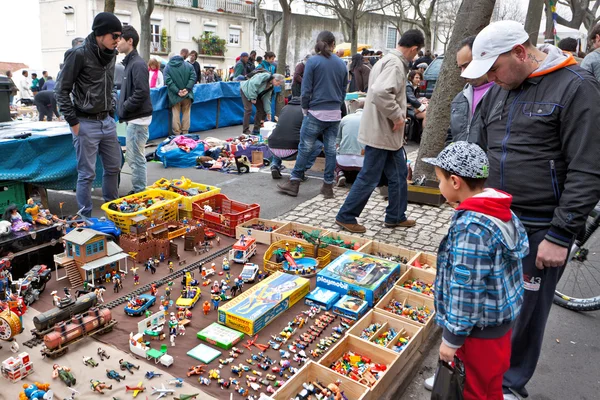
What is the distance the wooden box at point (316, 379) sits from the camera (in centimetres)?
262

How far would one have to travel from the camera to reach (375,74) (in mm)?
5047

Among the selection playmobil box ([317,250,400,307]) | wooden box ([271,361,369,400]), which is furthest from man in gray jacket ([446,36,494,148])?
wooden box ([271,361,369,400])

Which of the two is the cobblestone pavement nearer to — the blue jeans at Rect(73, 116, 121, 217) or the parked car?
the blue jeans at Rect(73, 116, 121, 217)

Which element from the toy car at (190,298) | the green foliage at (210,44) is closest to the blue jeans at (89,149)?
the toy car at (190,298)

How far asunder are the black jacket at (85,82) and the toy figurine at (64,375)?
2.80m

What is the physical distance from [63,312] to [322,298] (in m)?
1.88

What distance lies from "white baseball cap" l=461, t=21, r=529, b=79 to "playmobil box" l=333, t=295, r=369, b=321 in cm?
192

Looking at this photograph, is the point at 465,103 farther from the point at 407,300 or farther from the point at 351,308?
the point at 351,308

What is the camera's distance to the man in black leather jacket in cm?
470

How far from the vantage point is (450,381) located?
6.82 feet

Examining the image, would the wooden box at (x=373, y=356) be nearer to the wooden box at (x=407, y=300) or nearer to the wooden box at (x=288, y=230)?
the wooden box at (x=407, y=300)

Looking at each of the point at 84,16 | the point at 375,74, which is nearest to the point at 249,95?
the point at 375,74

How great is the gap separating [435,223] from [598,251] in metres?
1.90

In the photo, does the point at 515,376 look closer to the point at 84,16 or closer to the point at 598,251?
the point at 598,251
